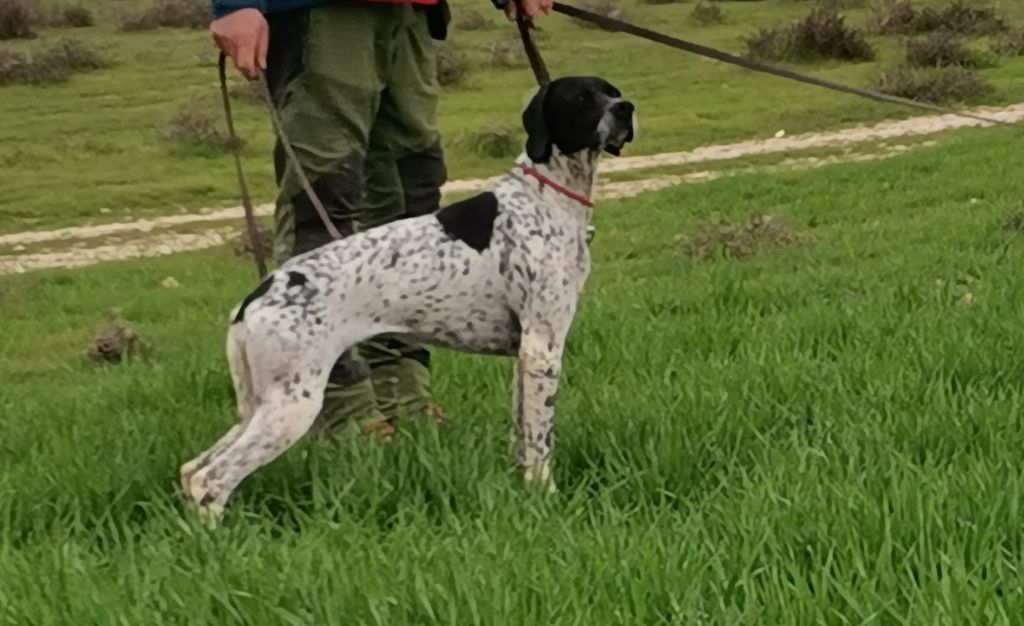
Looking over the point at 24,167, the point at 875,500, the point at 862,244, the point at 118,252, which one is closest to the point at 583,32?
the point at 24,167

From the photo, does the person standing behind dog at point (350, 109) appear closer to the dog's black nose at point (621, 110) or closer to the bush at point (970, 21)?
the dog's black nose at point (621, 110)

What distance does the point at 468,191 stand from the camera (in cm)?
1483

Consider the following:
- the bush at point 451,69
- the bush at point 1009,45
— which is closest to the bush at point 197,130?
the bush at point 451,69

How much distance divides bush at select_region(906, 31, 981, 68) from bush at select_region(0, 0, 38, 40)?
1495cm

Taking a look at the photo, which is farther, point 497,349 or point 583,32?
point 583,32

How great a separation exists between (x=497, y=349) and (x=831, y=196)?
8021mm

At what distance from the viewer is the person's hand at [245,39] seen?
13.4 ft

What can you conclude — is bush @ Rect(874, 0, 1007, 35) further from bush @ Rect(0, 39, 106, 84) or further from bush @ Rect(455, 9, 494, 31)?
bush @ Rect(0, 39, 106, 84)

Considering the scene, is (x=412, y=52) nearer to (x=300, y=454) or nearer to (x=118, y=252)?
(x=300, y=454)

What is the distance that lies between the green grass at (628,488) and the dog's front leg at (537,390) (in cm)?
8

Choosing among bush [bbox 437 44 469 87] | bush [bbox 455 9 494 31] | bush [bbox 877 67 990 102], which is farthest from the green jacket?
bush [bbox 455 9 494 31]

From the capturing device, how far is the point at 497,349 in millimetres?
4133

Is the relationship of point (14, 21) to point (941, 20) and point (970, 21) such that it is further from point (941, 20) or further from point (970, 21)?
point (970, 21)

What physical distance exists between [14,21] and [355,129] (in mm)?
24663
